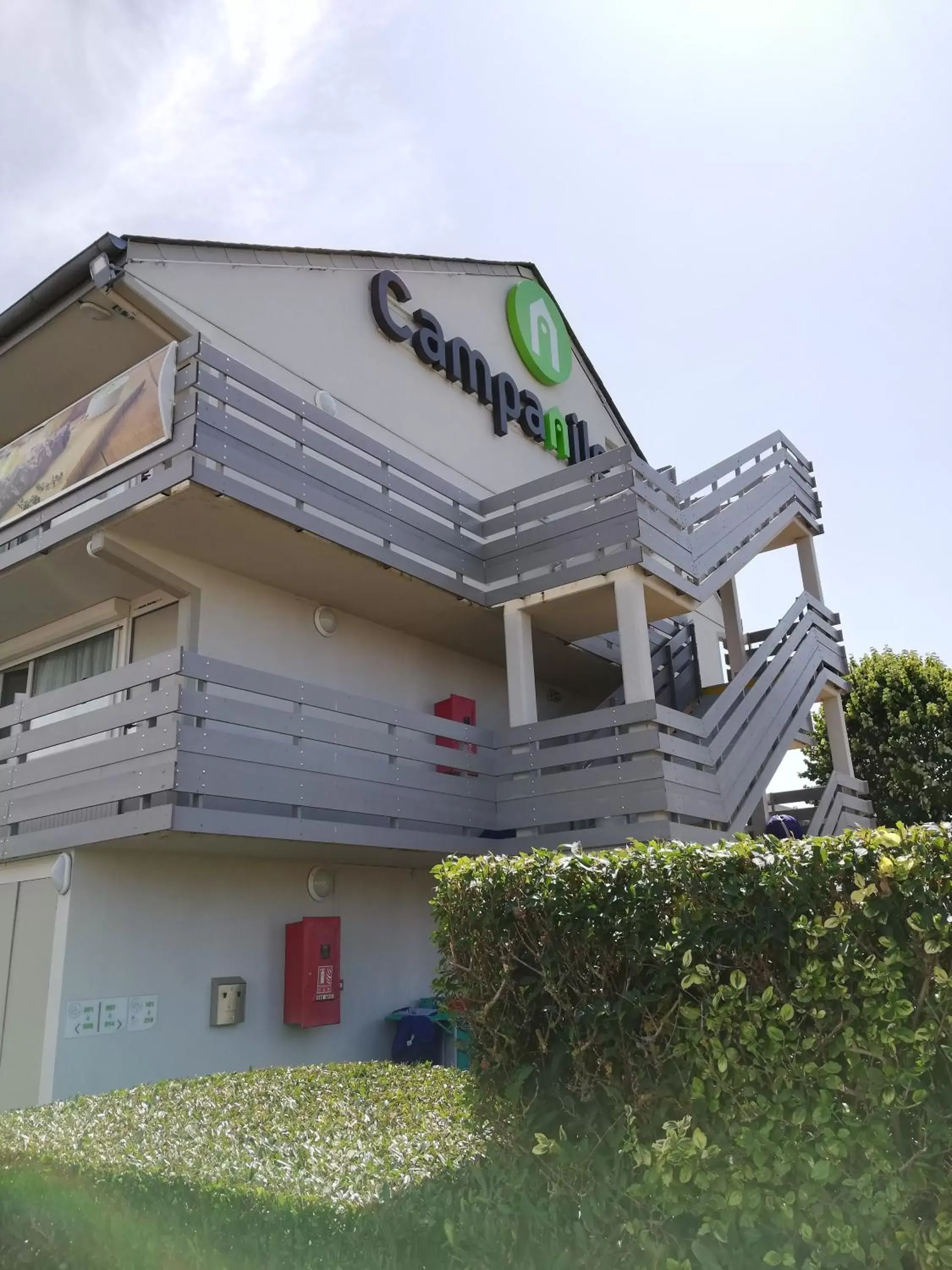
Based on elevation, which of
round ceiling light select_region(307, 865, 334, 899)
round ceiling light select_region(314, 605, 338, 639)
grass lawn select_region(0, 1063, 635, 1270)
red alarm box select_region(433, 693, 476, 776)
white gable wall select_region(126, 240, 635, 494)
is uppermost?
white gable wall select_region(126, 240, 635, 494)

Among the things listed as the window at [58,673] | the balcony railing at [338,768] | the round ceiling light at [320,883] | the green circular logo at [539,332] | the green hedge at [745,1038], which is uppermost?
the green circular logo at [539,332]

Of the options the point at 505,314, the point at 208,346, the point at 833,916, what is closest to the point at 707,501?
the point at 505,314

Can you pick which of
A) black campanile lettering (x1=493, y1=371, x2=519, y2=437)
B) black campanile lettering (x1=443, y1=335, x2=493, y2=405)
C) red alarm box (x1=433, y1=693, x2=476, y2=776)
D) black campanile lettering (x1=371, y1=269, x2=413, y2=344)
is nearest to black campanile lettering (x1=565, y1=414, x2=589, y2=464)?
black campanile lettering (x1=493, y1=371, x2=519, y2=437)

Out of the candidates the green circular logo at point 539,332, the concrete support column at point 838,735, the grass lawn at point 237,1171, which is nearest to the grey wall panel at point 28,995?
the grass lawn at point 237,1171

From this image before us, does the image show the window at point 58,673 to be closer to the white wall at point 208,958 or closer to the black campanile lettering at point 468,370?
the white wall at point 208,958

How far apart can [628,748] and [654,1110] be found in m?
6.78

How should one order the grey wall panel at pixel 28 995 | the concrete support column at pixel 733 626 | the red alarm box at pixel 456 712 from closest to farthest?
the grey wall panel at pixel 28 995 → the red alarm box at pixel 456 712 → the concrete support column at pixel 733 626

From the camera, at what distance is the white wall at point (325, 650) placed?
10898 millimetres

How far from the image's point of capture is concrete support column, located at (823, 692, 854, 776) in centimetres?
1548

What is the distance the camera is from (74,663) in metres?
12.4

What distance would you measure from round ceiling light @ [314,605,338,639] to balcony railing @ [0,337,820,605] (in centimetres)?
135

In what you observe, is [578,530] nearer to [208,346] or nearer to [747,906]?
[208,346]

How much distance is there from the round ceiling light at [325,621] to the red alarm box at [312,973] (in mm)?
3419

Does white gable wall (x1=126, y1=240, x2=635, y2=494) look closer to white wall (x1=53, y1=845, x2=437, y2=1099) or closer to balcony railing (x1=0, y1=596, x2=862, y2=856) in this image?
balcony railing (x1=0, y1=596, x2=862, y2=856)
